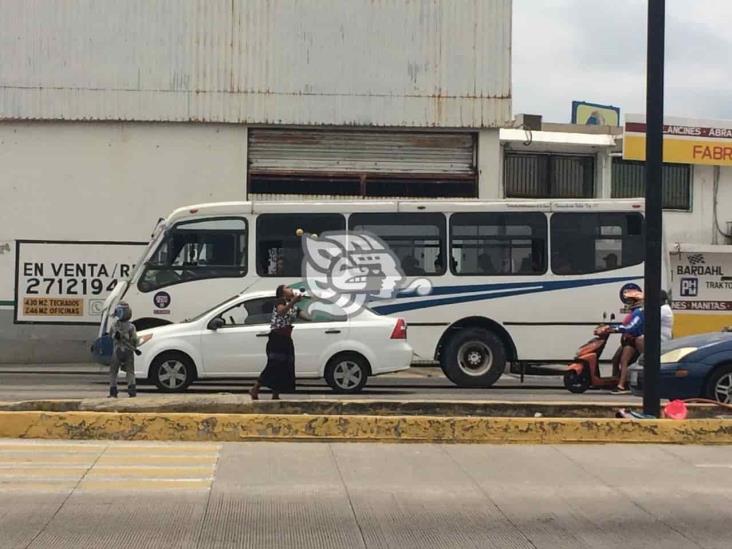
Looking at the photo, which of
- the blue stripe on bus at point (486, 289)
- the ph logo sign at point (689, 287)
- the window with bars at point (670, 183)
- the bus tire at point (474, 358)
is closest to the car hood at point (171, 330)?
the blue stripe on bus at point (486, 289)

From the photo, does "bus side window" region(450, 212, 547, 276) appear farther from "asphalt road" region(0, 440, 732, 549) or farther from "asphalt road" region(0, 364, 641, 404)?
"asphalt road" region(0, 440, 732, 549)

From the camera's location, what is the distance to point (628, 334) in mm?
13906

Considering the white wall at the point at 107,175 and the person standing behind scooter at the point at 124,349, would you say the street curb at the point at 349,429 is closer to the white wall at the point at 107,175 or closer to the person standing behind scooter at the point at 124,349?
the person standing behind scooter at the point at 124,349

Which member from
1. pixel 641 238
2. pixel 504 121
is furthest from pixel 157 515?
pixel 504 121

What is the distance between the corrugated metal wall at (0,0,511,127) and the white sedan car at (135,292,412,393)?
8951mm

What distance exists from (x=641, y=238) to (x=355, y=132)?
8703 mm

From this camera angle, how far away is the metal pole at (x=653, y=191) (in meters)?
9.70

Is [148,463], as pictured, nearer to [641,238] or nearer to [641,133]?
[641,238]

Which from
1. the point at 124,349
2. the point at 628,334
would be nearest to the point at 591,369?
the point at 628,334

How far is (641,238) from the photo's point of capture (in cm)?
1559

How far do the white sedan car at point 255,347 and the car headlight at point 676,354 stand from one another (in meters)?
3.97

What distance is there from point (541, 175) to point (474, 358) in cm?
939

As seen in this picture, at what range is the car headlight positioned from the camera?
11.7 m

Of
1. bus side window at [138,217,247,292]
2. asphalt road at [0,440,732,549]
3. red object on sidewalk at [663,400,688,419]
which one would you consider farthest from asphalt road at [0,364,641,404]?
asphalt road at [0,440,732,549]
